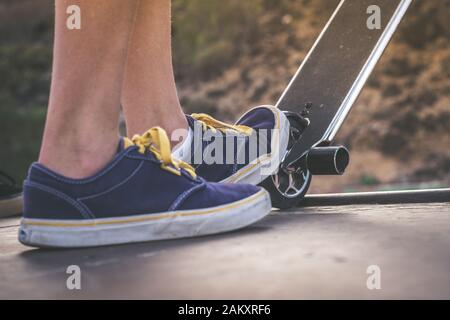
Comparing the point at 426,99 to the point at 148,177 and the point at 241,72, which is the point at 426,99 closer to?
the point at 241,72

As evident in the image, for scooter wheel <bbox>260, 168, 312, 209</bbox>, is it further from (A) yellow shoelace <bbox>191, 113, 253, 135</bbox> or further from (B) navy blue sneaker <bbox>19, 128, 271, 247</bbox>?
(B) navy blue sneaker <bbox>19, 128, 271, 247</bbox>

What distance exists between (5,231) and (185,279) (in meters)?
0.72

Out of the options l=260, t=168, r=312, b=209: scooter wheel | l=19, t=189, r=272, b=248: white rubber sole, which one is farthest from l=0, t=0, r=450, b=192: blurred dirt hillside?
l=19, t=189, r=272, b=248: white rubber sole

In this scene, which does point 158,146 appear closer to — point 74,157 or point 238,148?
point 74,157

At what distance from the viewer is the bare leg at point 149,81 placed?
1.33 metres

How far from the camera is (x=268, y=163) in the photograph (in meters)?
1.37

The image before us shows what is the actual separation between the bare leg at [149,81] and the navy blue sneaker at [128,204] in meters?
0.24

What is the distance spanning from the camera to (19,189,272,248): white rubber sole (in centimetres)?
104

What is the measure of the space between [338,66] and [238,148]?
0.47 metres

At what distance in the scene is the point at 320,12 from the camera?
7.50 m

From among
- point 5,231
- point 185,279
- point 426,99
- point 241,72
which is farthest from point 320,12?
point 185,279

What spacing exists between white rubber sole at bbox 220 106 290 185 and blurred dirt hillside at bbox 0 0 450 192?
386 cm

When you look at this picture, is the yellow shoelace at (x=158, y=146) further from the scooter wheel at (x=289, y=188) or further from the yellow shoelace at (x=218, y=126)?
the scooter wheel at (x=289, y=188)
